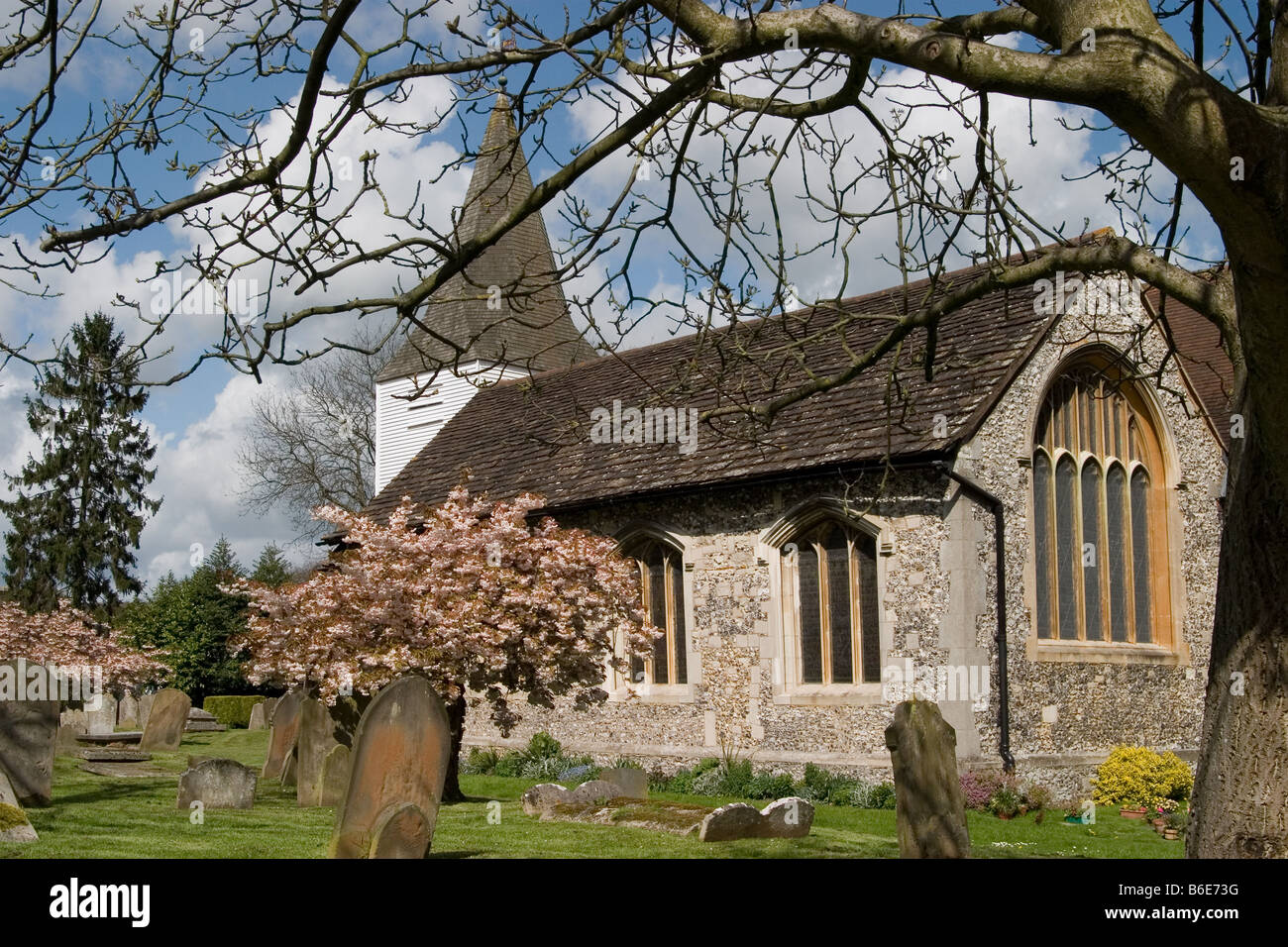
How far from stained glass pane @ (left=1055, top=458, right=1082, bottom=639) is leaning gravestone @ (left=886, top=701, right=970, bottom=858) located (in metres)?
9.03

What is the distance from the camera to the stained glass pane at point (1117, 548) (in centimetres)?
1878

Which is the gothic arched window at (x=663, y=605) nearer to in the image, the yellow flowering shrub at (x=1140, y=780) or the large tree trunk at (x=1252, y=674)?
the yellow flowering shrub at (x=1140, y=780)

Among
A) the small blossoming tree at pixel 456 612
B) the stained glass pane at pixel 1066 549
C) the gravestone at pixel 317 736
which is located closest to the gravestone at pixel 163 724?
the small blossoming tree at pixel 456 612

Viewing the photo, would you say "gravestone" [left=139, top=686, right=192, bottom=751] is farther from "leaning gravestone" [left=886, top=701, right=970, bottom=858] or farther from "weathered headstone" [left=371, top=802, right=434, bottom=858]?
"leaning gravestone" [left=886, top=701, right=970, bottom=858]

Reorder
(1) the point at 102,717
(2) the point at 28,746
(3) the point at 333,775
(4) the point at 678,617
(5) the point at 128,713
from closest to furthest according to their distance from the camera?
(2) the point at 28,746
(3) the point at 333,775
(4) the point at 678,617
(1) the point at 102,717
(5) the point at 128,713

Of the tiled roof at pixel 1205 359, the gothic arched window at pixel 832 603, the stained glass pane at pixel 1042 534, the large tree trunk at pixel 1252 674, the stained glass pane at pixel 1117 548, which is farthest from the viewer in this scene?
the tiled roof at pixel 1205 359

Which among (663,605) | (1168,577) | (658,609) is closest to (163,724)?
(658,609)

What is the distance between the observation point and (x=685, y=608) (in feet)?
63.6

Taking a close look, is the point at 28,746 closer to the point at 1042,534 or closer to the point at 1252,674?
the point at 1252,674

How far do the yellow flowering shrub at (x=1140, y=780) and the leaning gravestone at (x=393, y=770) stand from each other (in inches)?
429

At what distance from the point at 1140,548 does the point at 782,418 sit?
5707mm

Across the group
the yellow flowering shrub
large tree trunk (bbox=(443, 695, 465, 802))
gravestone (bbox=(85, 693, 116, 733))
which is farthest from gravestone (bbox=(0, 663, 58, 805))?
gravestone (bbox=(85, 693, 116, 733))
